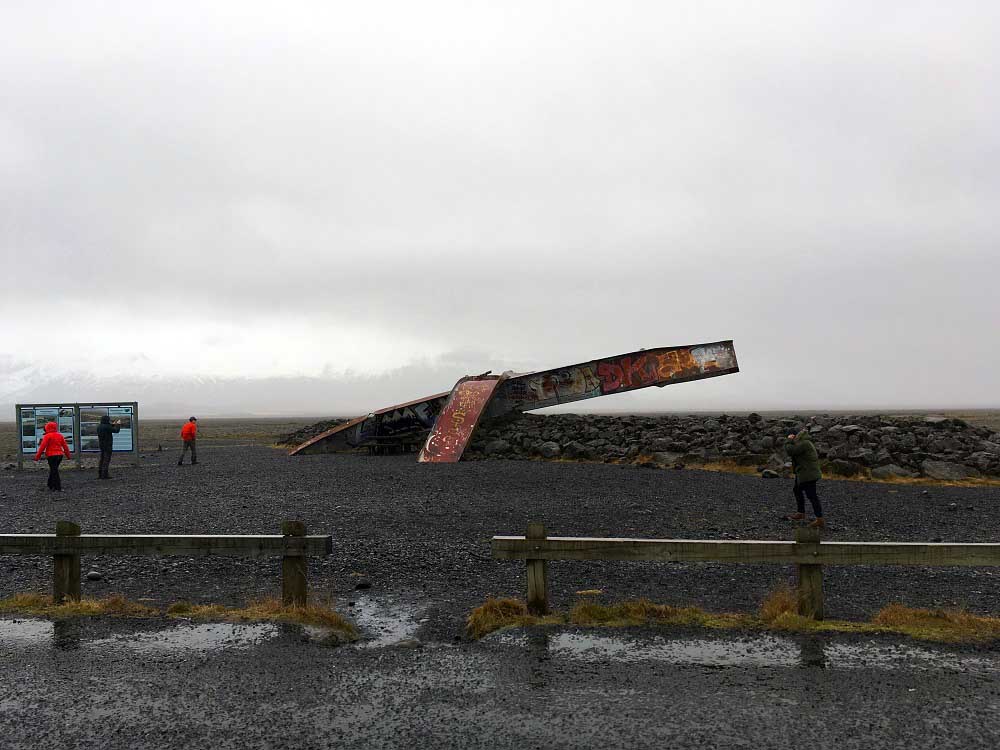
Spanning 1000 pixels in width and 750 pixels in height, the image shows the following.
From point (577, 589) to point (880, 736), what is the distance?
4.43 metres

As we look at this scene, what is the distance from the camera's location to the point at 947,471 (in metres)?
20.7

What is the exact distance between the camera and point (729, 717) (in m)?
5.32

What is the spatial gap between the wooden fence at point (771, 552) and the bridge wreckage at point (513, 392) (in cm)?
2101

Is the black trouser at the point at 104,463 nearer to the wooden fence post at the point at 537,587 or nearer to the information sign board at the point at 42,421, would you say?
the information sign board at the point at 42,421

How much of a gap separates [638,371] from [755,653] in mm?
24020

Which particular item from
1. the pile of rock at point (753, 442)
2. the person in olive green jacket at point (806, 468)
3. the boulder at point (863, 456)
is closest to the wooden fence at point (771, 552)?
the person in olive green jacket at point (806, 468)

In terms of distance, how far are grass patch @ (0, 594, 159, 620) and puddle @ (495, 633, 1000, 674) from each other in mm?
3800

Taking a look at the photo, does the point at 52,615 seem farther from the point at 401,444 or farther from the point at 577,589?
the point at 401,444

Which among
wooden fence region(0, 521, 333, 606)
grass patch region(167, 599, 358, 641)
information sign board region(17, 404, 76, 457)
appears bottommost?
grass patch region(167, 599, 358, 641)

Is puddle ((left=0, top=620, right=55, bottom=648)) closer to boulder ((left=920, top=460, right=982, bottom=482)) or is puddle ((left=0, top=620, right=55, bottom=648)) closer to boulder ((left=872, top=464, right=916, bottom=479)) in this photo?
boulder ((left=872, top=464, right=916, bottom=479))

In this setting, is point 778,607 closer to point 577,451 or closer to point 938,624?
point 938,624

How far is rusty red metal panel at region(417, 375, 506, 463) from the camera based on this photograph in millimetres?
27703

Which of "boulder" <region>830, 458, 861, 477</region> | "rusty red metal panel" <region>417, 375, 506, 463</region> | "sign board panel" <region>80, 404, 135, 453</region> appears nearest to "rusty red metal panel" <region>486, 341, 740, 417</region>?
"rusty red metal panel" <region>417, 375, 506, 463</region>

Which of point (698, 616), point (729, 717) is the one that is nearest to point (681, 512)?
point (698, 616)
